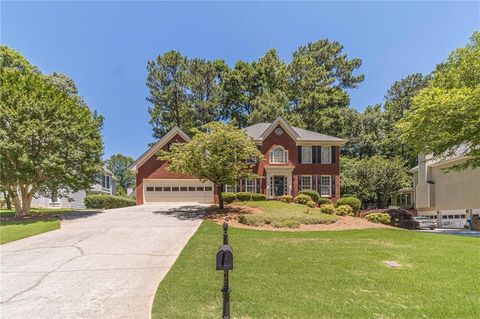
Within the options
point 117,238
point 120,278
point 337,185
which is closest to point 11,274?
point 120,278

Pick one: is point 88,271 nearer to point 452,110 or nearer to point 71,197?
point 452,110

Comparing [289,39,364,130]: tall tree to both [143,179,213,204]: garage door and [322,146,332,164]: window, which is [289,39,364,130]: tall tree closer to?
[322,146,332,164]: window

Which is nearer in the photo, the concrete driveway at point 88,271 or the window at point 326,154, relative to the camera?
the concrete driveway at point 88,271

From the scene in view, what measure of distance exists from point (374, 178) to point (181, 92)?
85.3 ft

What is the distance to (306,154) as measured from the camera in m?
27.2

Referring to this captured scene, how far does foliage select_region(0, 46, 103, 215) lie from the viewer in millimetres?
16172

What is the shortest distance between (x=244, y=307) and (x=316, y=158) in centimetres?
2349

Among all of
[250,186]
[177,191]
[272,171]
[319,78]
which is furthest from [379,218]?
[319,78]

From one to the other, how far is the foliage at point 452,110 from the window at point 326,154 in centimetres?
903

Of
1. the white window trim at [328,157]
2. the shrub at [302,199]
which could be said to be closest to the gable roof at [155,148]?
the shrub at [302,199]

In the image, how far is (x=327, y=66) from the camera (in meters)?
45.0

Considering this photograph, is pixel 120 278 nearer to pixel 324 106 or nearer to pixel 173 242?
pixel 173 242

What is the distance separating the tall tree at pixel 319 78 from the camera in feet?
136

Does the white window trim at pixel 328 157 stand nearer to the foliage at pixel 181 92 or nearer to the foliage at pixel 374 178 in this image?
the foliage at pixel 374 178
